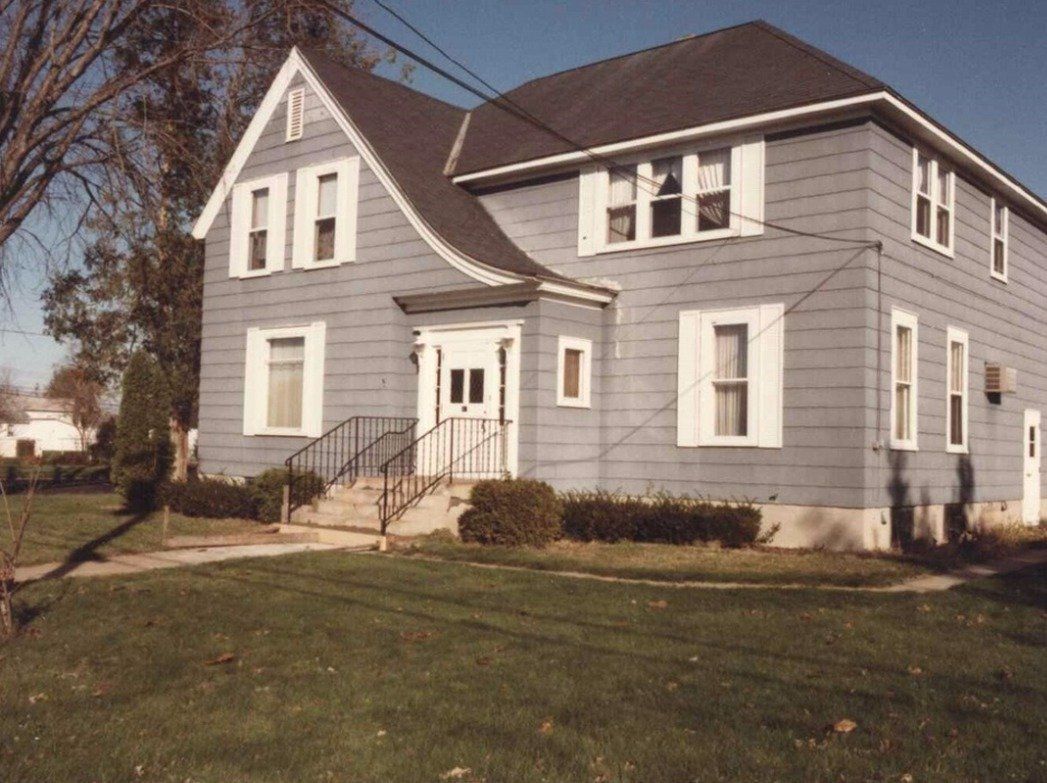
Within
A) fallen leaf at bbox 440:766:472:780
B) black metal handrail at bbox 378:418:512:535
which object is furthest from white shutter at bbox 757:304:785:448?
fallen leaf at bbox 440:766:472:780

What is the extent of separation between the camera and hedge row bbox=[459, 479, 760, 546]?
14.5 metres

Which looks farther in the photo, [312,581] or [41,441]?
[41,441]

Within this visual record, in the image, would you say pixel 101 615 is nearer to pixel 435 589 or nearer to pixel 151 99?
pixel 435 589

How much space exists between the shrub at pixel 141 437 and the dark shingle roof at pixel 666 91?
22.2ft

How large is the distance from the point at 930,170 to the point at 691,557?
7637 millimetres

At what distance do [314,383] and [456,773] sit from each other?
14.8 m

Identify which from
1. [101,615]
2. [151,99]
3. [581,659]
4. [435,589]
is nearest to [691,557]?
[435,589]

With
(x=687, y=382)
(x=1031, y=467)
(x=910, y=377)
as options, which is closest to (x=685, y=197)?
(x=687, y=382)

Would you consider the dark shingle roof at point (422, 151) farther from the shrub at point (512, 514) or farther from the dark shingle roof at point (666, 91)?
the shrub at point (512, 514)

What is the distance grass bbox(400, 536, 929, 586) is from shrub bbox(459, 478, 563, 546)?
0.22m

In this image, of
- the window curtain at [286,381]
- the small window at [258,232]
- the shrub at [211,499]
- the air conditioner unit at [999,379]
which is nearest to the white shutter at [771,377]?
the air conditioner unit at [999,379]

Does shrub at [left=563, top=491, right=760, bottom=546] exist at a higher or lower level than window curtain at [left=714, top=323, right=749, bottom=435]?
lower

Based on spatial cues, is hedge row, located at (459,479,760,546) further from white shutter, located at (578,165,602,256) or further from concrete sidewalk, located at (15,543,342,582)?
white shutter, located at (578,165,602,256)

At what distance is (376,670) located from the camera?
7543 mm
